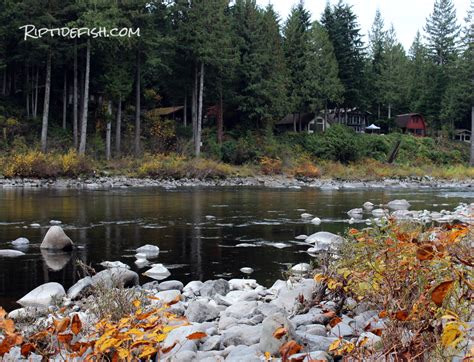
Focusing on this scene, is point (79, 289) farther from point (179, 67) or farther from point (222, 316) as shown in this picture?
point (179, 67)

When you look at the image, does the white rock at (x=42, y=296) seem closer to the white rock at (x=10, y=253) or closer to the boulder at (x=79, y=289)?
the boulder at (x=79, y=289)

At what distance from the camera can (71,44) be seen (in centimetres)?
3422

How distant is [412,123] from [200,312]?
204 ft

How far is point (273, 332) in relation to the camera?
3896 mm

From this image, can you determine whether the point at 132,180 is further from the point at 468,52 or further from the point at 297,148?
the point at 468,52

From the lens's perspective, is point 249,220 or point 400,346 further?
point 249,220

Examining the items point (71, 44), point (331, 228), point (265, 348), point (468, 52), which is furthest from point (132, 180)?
point (468, 52)

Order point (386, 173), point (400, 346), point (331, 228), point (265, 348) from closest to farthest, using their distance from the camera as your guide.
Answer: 1. point (400, 346)
2. point (265, 348)
3. point (331, 228)
4. point (386, 173)

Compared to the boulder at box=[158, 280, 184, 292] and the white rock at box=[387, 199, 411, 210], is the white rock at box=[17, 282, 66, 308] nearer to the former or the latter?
the boulder at box=[158, 280, 184, 292]

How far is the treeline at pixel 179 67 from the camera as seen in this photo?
34188 millimetres

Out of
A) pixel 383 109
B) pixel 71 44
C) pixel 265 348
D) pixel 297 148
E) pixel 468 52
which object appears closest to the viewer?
pixel 265 348

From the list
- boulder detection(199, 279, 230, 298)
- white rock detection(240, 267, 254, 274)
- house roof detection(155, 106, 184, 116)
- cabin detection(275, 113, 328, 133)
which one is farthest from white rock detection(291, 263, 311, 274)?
cabin detection(275, 113, 328, 133)

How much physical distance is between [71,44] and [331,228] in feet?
85.2

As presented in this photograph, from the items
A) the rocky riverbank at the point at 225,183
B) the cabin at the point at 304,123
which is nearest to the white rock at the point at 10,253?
the rocky riverbank at the point at 225,183
